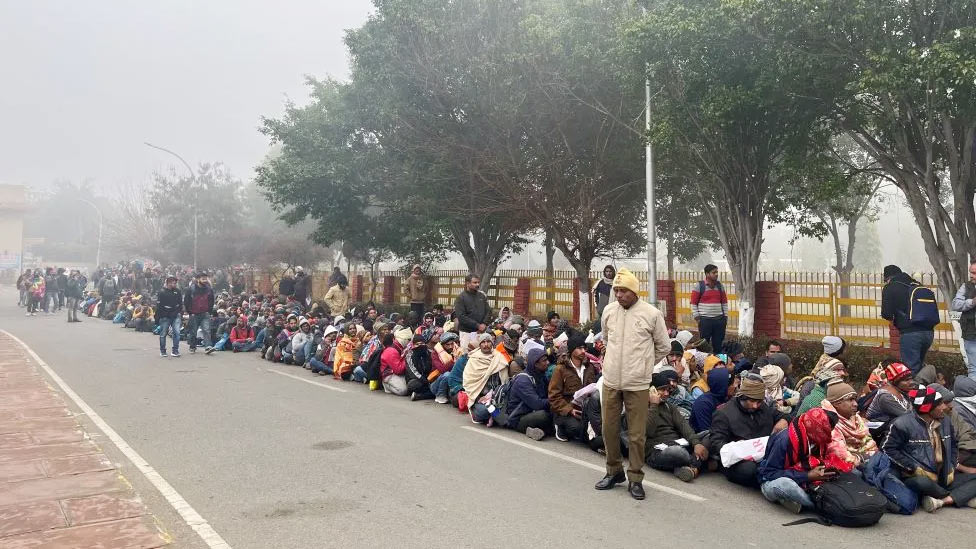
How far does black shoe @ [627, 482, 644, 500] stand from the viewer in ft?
19.2

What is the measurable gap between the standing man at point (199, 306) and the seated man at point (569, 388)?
1000 centimetres

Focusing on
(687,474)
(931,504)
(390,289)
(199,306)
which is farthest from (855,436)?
(390,289)

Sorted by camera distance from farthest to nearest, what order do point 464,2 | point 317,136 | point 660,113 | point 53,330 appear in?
1. point 317,136
2. point 53,330
3. point 464,2
4. point 660,113

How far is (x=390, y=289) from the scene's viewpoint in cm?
2972

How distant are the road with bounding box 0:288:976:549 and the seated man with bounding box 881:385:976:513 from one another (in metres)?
0.16

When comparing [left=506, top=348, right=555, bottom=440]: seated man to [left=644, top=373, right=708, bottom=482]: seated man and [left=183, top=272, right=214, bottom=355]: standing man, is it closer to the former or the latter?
[left=644, top=373, right=708, bottom=482]: seated man

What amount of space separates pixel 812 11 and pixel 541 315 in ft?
41.7

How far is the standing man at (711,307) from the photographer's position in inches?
482

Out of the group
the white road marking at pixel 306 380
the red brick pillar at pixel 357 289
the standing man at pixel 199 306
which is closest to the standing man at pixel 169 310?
the standing man at pixel 199 306

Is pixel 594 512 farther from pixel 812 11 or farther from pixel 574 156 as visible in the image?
pixel 574 156

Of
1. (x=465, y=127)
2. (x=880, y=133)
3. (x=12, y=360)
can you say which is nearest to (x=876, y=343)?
(x=880, y=133)

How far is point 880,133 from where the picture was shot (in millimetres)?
13406

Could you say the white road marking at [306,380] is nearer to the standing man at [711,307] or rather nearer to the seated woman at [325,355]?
the seated woman at [325,355]

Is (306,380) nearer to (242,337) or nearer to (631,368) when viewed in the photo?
(242,337)
